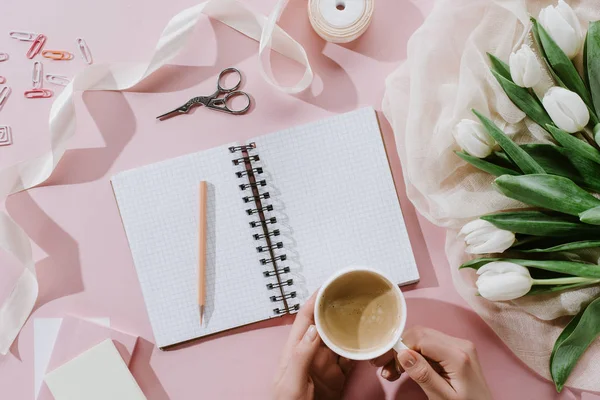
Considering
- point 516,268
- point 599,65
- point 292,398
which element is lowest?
point 292,398

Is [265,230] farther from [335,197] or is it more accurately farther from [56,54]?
[56,54]

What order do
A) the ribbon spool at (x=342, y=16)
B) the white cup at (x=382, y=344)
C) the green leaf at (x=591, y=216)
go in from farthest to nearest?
the ribbon spool at (x=342, y=16), the white cup at (x=382, y=344), the green leaf at (x=591, y=216)

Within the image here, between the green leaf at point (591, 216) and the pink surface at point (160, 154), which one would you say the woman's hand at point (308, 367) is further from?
the green leaf at point (591, 216)

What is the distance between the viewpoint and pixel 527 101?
2.46 ft

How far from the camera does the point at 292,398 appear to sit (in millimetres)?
821

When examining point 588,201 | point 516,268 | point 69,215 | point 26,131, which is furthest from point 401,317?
point 26,131

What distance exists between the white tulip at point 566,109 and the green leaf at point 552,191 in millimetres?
78

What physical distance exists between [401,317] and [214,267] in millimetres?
311

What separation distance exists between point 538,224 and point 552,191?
63 millimetres

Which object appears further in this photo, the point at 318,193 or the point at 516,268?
the point at 318,193

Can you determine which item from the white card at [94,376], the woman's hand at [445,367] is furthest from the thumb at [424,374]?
the white card at [94,376]

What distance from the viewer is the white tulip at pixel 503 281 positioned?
73 centimetres

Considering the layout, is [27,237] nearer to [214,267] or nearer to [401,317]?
[214,267]

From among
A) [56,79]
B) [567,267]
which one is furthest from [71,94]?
[567,267]
